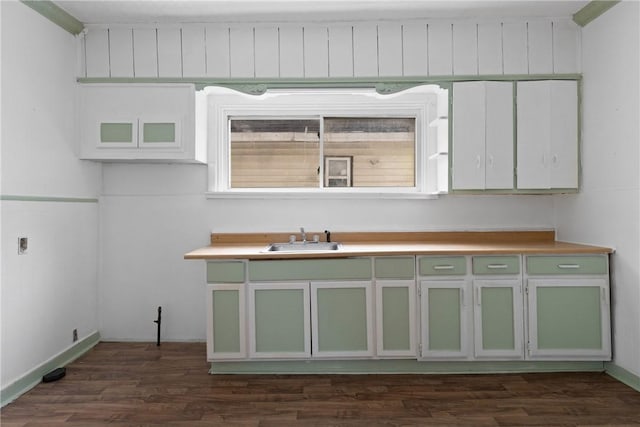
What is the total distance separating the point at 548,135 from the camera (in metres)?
3.29

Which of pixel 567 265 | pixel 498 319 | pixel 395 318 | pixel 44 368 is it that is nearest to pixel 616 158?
pixel 567 265

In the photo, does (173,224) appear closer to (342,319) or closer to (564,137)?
(342,319)

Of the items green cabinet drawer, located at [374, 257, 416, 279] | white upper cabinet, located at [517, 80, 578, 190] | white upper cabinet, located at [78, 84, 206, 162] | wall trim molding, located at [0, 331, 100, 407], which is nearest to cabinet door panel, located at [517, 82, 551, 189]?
white upper cabinet, located at [517, 80, 578, 190]

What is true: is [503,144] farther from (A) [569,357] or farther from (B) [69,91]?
(B) [69,91]

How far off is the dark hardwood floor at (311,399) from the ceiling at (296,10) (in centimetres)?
249

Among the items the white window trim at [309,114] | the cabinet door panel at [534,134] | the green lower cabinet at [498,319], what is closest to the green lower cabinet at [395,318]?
the green lower cabinet at [498,319]

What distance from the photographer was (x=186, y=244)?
368cm

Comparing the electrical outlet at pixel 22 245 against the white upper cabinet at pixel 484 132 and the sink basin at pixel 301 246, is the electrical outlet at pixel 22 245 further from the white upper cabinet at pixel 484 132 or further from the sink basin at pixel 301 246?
the white upper cabinet at pixel 484 132

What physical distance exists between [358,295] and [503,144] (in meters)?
1.53

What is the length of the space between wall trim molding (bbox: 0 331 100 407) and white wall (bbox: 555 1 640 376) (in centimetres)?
374

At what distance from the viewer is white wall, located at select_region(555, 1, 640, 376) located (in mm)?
2793

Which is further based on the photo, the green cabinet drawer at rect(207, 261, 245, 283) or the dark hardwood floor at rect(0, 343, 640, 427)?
the green cabinet drawer at rect(207, 261, 245, 283)

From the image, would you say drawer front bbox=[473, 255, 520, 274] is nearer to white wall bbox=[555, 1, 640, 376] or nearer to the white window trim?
white wall bbox=[555, 1, 640, 376]

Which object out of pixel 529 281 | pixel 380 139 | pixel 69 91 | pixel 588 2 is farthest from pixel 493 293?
pixel 69 91
